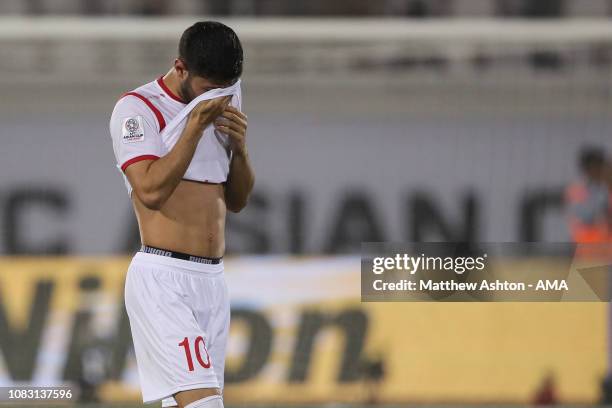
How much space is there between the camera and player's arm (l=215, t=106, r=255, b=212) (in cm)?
319

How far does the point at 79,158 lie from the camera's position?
24.6 ft

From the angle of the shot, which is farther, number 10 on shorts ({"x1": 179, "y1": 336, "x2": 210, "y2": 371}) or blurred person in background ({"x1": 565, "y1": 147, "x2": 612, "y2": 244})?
blurred person in background ({"x1": 565, "y1": 147, "x2": 612, "y2": 244})

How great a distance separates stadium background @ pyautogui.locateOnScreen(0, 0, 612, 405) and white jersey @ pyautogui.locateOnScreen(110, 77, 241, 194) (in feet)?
13.3

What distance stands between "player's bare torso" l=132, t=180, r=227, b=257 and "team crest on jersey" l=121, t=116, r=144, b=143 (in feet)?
0.58

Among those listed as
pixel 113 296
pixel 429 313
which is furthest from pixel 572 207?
pixel 113 296

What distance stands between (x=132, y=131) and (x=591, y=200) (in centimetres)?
490

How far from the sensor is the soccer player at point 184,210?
3.11m

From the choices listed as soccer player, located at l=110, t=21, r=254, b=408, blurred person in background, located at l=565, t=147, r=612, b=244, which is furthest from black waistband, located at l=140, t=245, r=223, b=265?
blurred person in background, located at l=565, t=147, r=612, b=244

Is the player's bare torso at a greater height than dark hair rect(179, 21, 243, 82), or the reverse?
dark hair rect(179, 21, 243, 82)

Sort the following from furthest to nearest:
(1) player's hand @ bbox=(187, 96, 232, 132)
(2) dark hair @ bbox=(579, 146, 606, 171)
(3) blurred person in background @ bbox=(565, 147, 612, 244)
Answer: (2) dark hair @ bbox=(579, 146, 606, 171), (3) blurred person in background @ bbox=(565, 147, 612, 244), (1) player's hand @ bbox=(187, 96, 232, 132)

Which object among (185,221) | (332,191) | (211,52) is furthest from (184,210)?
(332,191)

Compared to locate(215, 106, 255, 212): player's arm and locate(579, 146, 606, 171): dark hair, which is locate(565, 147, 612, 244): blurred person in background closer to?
locate(579, 146, 606, 171): dark hair

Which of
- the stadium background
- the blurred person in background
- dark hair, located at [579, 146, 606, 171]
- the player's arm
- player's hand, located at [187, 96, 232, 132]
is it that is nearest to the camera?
player's hand, located at [187, 96, 232, 132]

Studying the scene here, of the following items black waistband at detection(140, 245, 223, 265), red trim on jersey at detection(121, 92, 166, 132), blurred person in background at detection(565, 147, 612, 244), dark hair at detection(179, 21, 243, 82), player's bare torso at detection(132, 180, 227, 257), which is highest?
dark hair at detection(179, 21, 243, 82)
